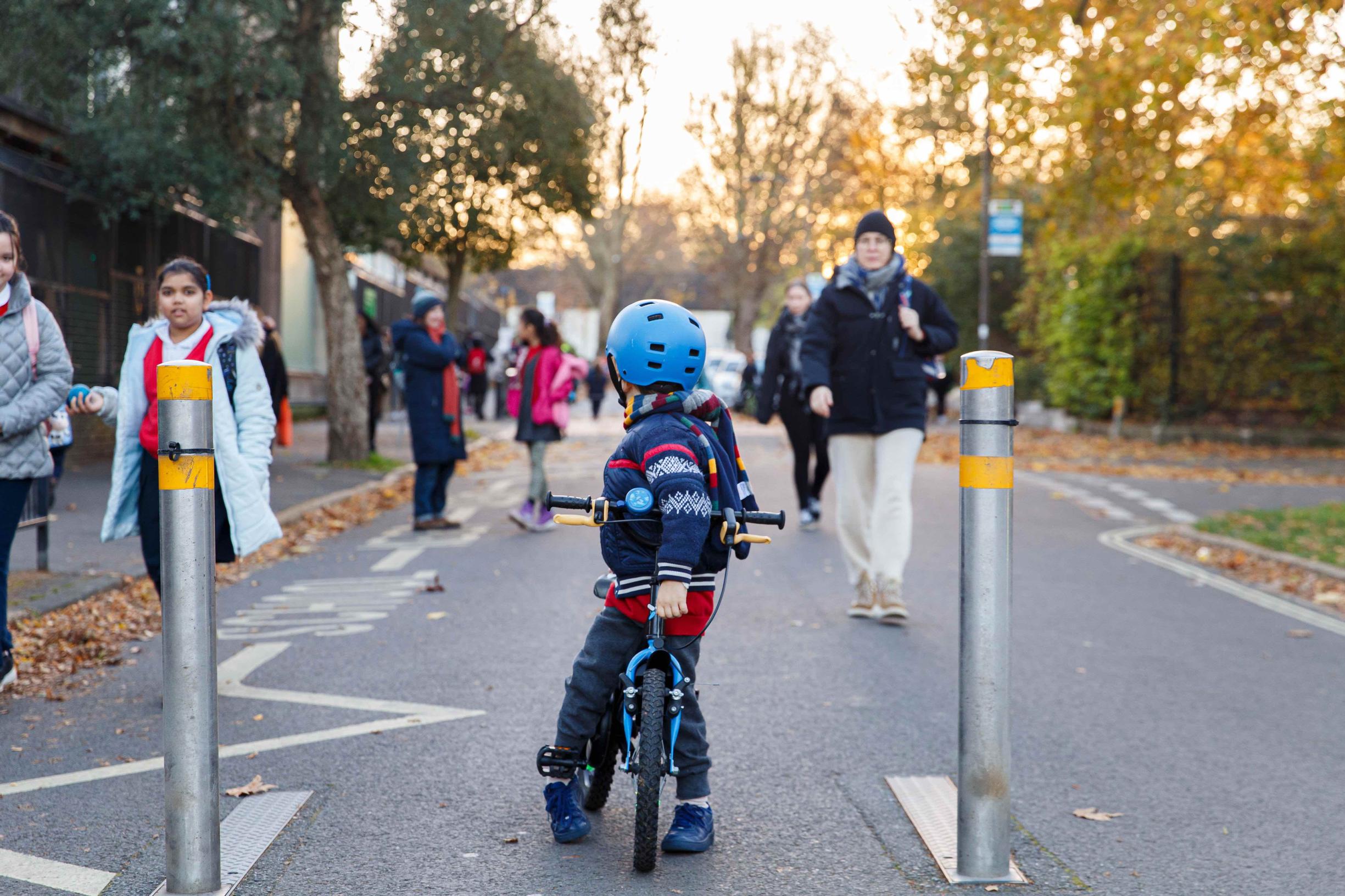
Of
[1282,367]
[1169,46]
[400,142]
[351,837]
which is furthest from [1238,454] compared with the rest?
[351,837]

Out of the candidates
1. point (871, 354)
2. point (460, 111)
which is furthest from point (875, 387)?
point (460, 111)

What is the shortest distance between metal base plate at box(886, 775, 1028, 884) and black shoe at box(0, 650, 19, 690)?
3497 mm

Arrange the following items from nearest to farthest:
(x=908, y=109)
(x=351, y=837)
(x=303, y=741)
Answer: (x=351, y=837) → (x=303, y=741) → (x=908, y=109)

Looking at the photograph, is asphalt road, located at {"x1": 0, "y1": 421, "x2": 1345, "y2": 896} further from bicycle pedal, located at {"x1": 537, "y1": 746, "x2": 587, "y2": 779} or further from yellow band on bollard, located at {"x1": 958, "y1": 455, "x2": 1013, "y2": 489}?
yellow band on bollard, located at {"x1": 958, "y1": 455, "x2": 1013, "y2": 489}

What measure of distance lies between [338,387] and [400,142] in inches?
121

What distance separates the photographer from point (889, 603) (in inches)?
292

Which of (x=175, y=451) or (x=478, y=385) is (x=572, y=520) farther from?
(x=478, y=385)

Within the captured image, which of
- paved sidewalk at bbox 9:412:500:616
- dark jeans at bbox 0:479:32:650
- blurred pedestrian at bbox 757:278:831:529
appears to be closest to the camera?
dark jeans at bbox 0:479:32:650

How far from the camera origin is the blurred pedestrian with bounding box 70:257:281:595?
5.39m

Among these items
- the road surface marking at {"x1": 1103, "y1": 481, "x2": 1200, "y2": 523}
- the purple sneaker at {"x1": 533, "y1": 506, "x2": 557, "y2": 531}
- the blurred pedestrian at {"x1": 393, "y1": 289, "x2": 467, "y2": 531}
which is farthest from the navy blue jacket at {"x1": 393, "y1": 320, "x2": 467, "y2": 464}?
the road surface marking at {"x1": 1103, "y1": 481, "x2": 1200, "y2": 523}

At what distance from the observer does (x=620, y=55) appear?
23.8 metres

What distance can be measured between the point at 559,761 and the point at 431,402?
791cm

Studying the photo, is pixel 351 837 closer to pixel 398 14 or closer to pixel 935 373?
pixel 935 373

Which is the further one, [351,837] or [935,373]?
[935,373]
